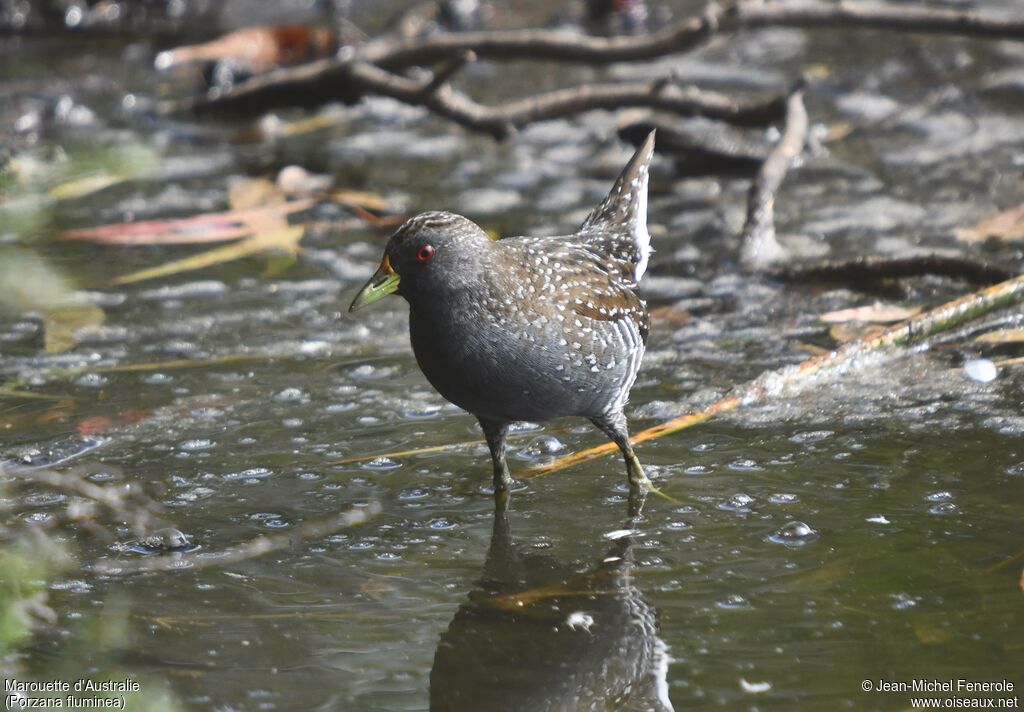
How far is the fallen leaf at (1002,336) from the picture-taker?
15.9 feet

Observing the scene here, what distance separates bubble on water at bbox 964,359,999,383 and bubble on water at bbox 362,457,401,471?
76.4 inches

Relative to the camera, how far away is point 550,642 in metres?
3.08

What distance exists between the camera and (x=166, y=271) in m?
5.99

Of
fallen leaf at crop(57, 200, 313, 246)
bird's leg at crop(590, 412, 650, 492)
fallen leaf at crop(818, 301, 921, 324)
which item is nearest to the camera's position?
bird's leg at crop(590, 412, 650, 492)

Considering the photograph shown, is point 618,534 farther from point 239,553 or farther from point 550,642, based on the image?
point 239,553

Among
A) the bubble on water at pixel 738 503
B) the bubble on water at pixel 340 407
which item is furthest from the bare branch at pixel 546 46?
the bubble on water at pixel 738 503

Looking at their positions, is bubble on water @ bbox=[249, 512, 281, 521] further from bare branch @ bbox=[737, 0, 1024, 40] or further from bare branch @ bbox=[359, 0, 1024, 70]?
bare branch @ bbox=[737, 0, 1024, 40]

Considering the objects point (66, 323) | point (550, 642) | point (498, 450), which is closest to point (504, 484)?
point (498, 450)

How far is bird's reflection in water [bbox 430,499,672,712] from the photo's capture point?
2.85 metres

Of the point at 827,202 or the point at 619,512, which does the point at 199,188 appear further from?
the point at 619,512

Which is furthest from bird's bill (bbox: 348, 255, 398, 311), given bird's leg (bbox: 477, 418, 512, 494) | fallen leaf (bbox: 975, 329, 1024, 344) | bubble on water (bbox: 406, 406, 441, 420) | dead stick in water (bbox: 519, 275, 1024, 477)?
fallen leaf (bbox: 975, 329, 1024, 344)

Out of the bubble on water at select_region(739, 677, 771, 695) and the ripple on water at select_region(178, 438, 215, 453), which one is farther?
the ripple on water at select_region(178, 438, 215, 453)

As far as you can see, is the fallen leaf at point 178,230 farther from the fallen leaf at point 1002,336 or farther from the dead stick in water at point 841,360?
the fallen leaf at point 1002,336

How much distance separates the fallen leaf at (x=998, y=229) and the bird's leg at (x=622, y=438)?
8.30 ft
